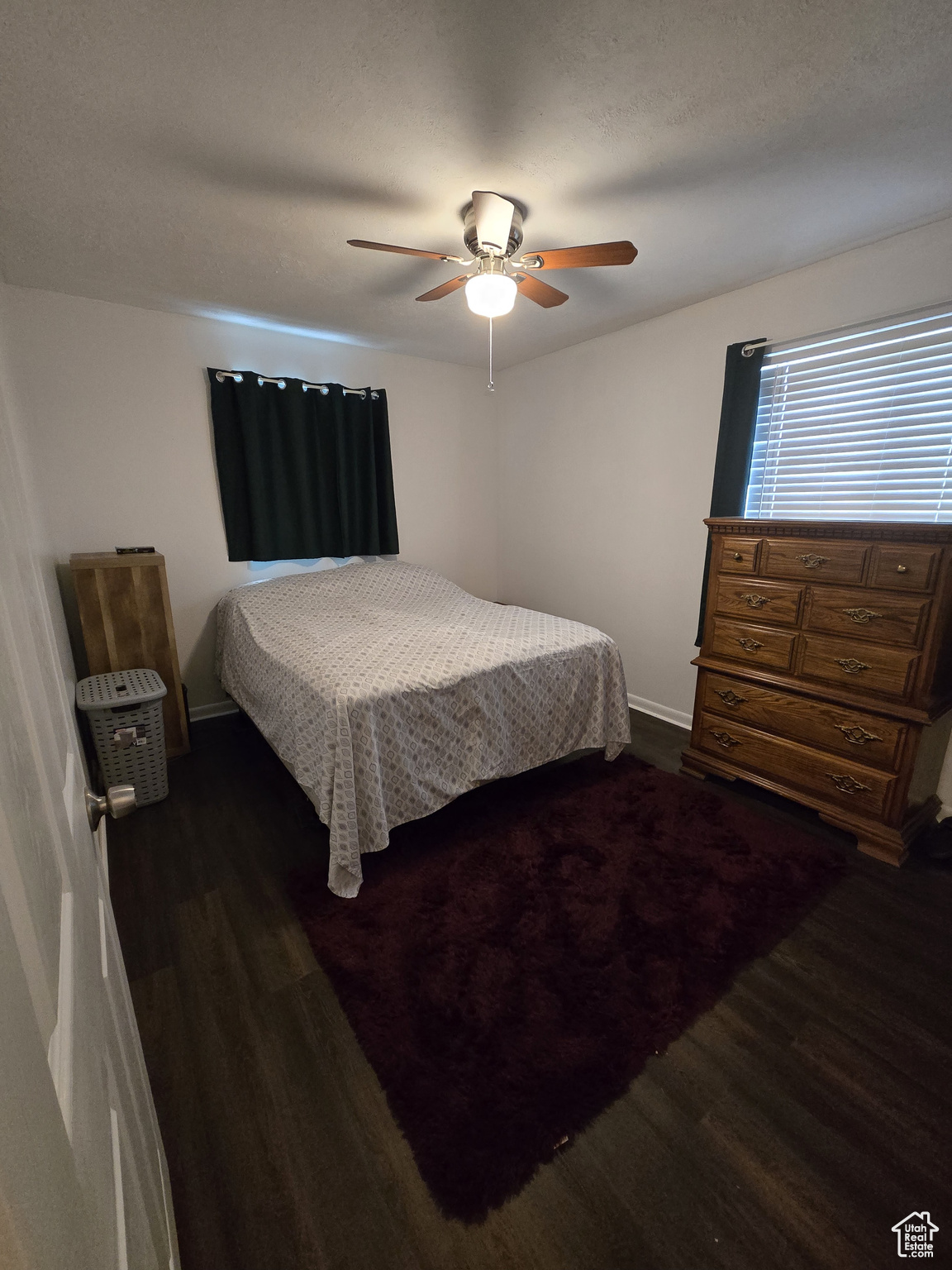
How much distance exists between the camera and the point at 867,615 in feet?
6.40

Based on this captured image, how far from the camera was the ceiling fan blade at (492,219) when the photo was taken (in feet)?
5.57

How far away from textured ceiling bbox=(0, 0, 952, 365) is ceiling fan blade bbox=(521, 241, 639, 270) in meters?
0.19

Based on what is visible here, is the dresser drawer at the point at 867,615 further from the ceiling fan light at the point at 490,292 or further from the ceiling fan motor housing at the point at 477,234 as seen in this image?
the ceiling fan motor housing at the point at 477,234

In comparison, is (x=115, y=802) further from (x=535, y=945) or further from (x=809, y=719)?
(x=809, y=719)

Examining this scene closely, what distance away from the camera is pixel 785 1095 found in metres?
1.24

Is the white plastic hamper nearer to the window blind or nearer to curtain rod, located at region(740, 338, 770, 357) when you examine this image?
the window blind

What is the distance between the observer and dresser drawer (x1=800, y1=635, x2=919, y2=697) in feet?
6.24

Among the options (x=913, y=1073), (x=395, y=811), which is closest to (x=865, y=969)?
(x=913, y=1073)

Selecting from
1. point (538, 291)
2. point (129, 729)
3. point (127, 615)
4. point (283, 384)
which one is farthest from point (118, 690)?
point (538, 291)

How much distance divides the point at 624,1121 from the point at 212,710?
3.03 m

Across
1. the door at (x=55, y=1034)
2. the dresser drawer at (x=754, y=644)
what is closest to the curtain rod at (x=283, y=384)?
the door at (x=55, y=1034)

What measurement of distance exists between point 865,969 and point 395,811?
1.57m

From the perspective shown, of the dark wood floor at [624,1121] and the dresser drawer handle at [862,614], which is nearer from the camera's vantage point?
the dark wood floor at [624,1121]

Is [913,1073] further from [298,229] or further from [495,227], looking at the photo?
[298,229]
